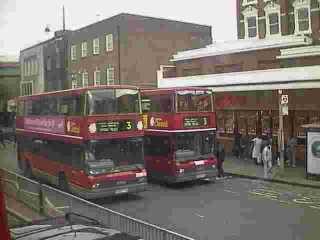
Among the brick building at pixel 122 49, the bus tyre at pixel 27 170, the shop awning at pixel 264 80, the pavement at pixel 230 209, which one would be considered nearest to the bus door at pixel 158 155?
the pavement at pixel 230 209

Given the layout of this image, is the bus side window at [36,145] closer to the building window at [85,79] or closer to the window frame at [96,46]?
the window frame at [96,46]

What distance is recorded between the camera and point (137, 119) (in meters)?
16.2

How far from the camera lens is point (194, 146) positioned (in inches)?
747

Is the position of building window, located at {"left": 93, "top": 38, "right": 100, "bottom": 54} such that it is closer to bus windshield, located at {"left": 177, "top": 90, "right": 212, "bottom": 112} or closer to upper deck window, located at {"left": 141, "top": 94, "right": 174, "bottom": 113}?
upper deck window, located at {"left": 141, "top": 94, "right": 174, "bottom": 113}

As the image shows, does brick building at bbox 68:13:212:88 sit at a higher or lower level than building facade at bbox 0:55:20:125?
higher

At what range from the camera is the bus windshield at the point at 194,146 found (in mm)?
18594

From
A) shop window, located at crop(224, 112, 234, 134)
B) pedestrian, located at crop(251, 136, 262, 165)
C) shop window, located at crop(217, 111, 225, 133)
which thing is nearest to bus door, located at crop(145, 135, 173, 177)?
pedestrian, located at crop(251, 136, 262, 165)

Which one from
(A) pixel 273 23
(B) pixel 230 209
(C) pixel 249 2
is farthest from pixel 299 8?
(B) pixel 230 209

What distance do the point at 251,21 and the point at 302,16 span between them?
4537mm

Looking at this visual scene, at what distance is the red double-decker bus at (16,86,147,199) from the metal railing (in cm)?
292

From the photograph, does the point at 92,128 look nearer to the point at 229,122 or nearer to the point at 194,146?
the point at 194,146

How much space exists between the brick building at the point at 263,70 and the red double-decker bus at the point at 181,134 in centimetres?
588

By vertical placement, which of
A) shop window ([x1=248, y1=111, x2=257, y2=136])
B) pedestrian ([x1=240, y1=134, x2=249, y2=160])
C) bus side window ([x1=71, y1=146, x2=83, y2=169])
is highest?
shop window ([x1=248, y1=111, x2=257, y2=136])

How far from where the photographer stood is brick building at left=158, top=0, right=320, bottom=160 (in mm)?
23453
